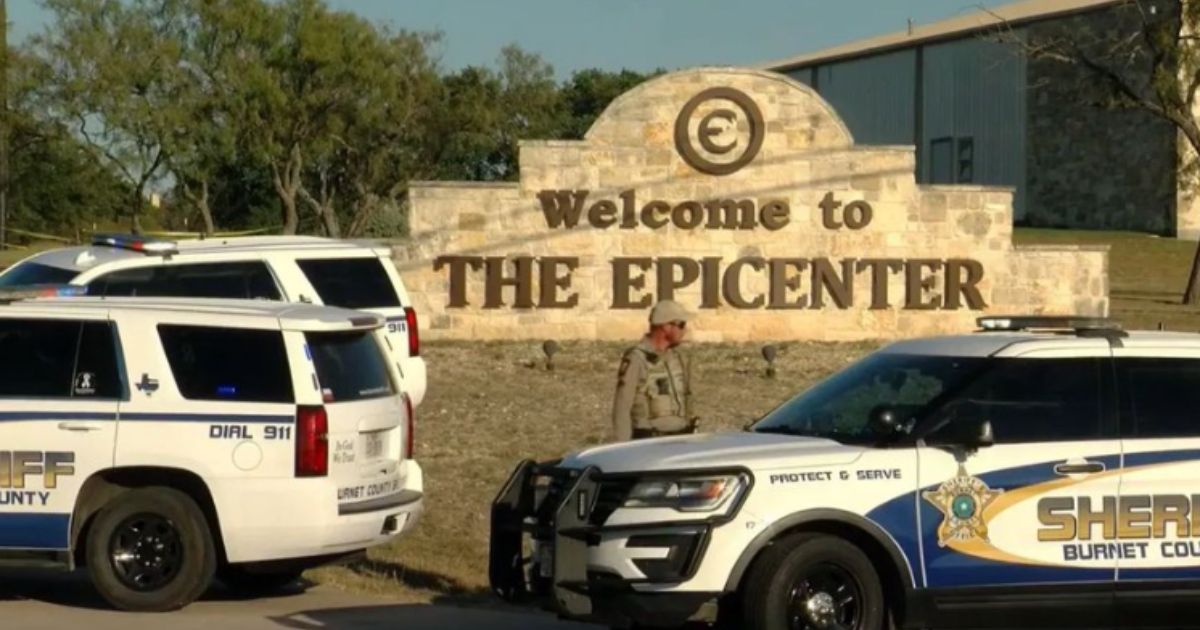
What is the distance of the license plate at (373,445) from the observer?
12906mm

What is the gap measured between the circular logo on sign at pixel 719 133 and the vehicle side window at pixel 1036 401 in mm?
18782

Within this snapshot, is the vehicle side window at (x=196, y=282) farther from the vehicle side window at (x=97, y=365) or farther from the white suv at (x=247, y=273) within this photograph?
the vehicle side window at (x=97, y=365)

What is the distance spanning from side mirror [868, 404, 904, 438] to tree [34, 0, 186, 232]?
41965 mm

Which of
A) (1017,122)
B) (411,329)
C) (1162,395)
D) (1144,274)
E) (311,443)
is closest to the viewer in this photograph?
(1162,395)

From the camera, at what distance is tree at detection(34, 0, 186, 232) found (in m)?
51.6

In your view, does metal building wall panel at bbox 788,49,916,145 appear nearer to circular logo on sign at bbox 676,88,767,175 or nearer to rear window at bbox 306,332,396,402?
circular logo on sign at bbox 676,88,767,175

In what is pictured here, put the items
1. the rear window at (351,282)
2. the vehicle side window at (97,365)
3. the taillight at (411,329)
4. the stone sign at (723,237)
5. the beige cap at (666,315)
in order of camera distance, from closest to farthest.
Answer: the vehicle side window at (97,365) → the beige cap at (666,315) → the rear window at (351,282) → the taillight at (411,329) → the stone sign at (723,237)

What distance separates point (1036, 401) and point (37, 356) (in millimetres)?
5722

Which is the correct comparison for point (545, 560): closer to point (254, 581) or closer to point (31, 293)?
point (254, 581)

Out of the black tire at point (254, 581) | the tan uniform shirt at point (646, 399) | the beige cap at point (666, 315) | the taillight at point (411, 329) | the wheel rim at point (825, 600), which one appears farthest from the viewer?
the taillight at point (411, 329)

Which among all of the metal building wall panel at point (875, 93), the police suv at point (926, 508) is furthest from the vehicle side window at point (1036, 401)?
the metal building wall panel at point (875, 93)

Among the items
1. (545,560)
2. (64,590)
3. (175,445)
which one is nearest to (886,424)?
(545,560)

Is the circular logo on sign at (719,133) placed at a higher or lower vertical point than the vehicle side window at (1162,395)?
higher

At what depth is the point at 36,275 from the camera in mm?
16984
